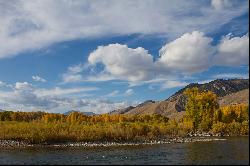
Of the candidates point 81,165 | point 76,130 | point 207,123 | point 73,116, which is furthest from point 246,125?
point 73,116

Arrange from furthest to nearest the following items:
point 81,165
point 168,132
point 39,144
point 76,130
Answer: point 168,132 < point 76,130 < point 39,144 < point 81,165

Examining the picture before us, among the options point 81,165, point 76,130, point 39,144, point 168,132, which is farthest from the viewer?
point 168,132

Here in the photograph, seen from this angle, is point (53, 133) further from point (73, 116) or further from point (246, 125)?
point (73, 116)

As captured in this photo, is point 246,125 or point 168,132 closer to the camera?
point 168,132

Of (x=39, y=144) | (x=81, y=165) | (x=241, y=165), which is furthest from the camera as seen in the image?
(x=39, y=144)

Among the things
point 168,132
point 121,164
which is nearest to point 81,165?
point 121,164

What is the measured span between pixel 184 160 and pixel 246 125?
2648 inches

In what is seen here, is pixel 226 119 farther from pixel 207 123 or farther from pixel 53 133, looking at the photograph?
pixel 53 133

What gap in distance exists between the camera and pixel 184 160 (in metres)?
39.3

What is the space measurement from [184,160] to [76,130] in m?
31.7

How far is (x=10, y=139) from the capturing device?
6209 centimetres

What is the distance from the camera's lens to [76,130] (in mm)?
68000

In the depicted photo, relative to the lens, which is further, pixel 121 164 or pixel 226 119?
pixel 226 119

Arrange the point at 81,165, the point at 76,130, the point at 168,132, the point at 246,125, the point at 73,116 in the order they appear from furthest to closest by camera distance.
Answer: the point at 73,116, the point at 246,125, the point at 168,132, the point at 76,130, the point at 81,165
